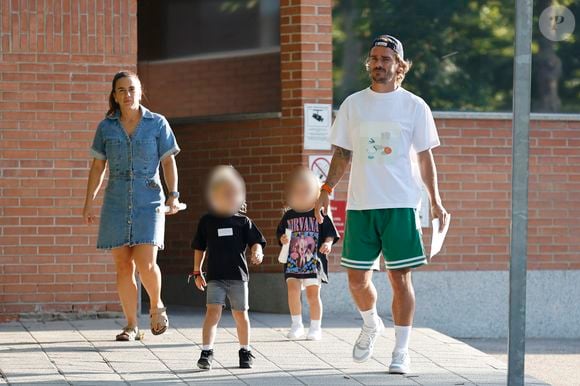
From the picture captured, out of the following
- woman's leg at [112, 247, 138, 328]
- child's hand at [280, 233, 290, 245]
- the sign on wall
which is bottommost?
woman's leg at [112, 247, 138, 328]

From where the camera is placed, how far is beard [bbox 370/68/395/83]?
770 centimetres

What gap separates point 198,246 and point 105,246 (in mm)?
1106

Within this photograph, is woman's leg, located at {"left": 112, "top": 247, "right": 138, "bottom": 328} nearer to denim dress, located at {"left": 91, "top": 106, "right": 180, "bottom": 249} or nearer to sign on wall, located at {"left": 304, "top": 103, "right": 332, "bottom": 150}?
denim dress, located at {"left": 91, "top": 106, "right": 180, "bottom": 249}

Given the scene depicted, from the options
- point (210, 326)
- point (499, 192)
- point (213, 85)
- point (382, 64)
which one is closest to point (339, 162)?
point (382, 64)

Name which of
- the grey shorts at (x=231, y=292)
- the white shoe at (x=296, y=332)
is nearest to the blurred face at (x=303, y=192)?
the white shoe at (x=296, y=332)

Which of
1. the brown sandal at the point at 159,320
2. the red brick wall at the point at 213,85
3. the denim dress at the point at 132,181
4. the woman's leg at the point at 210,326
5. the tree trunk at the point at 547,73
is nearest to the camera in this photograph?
the woman's leg at the point at 210,326

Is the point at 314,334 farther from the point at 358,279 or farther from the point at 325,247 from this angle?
the point at 358,279

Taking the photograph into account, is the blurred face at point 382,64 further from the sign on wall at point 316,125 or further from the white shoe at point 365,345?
the sign on wall at point 316,125

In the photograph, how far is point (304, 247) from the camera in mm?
9375

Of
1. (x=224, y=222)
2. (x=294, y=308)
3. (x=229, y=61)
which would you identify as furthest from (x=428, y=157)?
(x=229, y=61)

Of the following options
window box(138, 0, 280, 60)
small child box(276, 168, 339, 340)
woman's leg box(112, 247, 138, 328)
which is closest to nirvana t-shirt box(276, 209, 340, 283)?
small child box(276, 168, 339, 340)

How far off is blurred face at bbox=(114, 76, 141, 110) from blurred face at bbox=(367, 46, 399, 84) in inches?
74.6

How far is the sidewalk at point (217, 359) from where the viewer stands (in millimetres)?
7418

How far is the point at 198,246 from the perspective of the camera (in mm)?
7859
